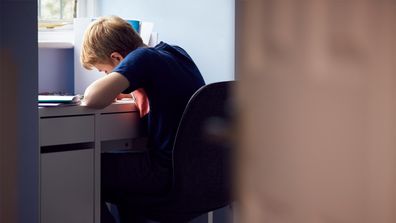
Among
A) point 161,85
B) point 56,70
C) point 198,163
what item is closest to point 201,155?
point 198,163

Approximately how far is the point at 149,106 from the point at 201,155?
0.95ft

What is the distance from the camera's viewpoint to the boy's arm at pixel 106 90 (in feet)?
6.37

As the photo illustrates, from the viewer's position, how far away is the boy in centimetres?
194

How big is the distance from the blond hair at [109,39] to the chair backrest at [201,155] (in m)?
0.49

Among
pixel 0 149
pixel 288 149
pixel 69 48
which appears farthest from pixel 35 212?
pixel 288 149

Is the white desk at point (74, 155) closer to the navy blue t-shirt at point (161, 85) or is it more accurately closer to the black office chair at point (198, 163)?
the navy blue t-shirt at point (161, 85)

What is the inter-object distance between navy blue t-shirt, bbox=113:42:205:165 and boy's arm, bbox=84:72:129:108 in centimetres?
2

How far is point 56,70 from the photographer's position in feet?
8.81

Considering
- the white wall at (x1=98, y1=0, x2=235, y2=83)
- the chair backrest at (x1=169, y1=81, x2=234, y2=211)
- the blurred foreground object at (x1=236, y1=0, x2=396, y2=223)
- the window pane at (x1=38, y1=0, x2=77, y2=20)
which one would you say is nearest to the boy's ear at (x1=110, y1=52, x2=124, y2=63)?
the white wall at (x1=98, y1=0, x2=235, y2=83)

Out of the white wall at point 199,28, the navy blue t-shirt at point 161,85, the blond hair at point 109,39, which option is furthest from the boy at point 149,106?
the white wall at point 199,28

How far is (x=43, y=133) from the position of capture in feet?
6.19

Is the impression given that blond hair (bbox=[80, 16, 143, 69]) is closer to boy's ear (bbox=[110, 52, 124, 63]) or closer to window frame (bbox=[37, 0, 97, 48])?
boy's ear (bbox=[110, 52, 124, 63])

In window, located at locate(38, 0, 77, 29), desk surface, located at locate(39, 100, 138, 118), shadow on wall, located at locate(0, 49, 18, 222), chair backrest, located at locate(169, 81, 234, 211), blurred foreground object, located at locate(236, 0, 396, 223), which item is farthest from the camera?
window, located at locate(38, 0, 77, 29)

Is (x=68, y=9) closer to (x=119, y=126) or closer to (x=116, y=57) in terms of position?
(x=116, y=57)
